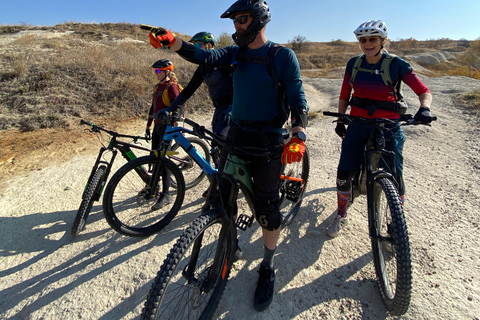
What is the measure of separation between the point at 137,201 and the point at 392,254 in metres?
2.98

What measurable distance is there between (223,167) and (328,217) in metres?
1.99

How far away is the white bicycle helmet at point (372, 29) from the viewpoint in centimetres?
251

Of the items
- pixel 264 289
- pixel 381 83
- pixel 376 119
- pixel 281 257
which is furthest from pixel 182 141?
pixel 381 83

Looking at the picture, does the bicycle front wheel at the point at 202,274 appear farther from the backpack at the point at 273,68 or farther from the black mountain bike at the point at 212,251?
the backpack at the point at 273,68

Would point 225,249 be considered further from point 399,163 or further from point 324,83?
point 324,83

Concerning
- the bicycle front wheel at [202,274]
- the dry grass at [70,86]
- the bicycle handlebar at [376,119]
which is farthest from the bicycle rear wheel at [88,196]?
the dry grass at [70,86]

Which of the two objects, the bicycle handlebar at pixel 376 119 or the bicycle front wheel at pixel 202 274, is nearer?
the bicycle front wheel at pixel 202 274

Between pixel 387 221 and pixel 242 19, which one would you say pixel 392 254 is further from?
pixel 242 19

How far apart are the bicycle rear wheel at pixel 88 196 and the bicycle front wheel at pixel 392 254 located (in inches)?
127

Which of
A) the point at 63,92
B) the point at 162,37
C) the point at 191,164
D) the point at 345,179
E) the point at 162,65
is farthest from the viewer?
the point at 63,92

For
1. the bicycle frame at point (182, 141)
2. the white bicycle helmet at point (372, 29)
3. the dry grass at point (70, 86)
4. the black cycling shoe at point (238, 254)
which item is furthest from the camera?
the dry grass at point (70, 86)

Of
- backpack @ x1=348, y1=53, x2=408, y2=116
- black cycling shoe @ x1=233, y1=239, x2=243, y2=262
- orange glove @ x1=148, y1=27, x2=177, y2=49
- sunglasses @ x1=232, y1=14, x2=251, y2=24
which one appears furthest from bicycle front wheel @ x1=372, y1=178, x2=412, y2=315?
orange glove @ x1=148, y1=27, x2=177, y2=49

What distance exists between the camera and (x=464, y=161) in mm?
4953

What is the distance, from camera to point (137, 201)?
328cm
